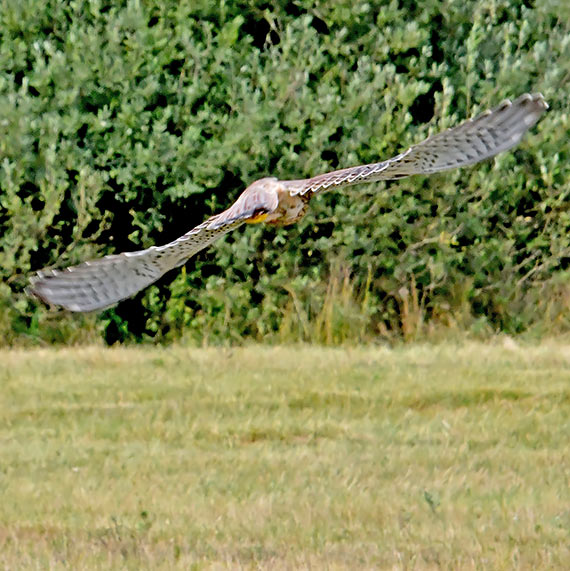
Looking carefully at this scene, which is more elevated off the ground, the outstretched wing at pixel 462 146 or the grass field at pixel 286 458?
the outstretched wing at pixel 462 146

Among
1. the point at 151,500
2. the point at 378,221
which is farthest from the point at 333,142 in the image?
the point at 151,500

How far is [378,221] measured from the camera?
1288 cm

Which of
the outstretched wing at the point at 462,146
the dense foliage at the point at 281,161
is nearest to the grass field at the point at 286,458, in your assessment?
the dense foliage at the point at 281,161

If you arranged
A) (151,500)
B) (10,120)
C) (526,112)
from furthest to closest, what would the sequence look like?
1. (10,120)
2. (151,500)
3. (526,112)

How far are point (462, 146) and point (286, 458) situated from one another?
315 centimetres

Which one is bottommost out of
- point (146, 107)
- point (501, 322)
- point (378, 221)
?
point (501, 322)

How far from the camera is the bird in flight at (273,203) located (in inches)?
219

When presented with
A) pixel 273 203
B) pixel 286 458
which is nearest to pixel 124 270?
pixel 273 203

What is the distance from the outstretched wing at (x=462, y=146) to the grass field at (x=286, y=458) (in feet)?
5.37

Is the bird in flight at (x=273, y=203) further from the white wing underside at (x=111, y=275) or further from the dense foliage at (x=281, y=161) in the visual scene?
the dense foliage at (x=281, y=161)

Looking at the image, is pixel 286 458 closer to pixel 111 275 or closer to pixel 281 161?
pixel 111 275

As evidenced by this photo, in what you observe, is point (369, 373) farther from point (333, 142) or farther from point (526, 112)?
point (526, 112)

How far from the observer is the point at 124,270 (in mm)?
5789

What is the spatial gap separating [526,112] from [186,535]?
2465 millimetres
